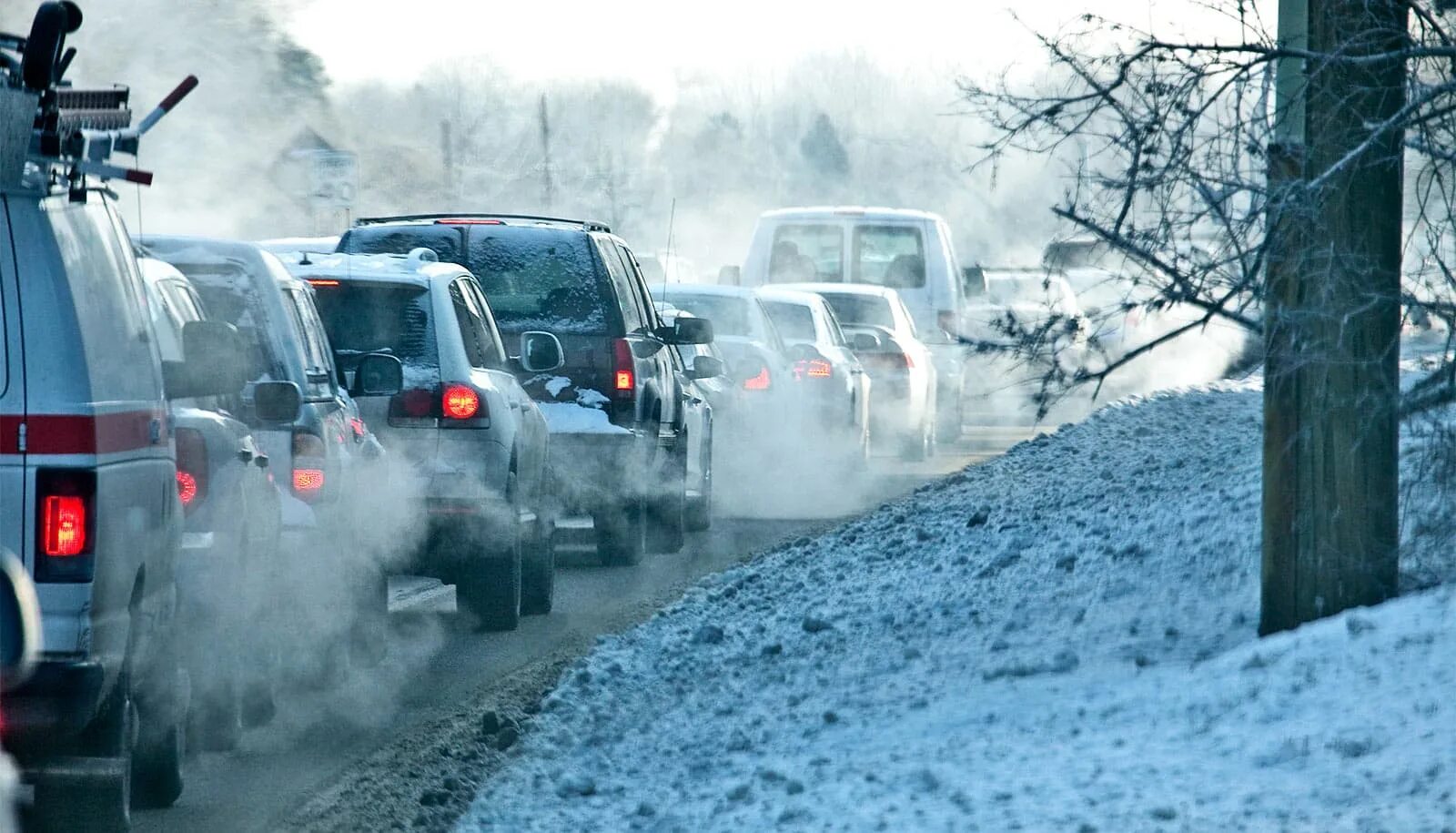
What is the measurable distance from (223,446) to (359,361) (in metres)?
2.57

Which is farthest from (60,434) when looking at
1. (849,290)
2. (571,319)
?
(849,290)

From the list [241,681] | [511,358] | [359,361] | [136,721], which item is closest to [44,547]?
[136,721]

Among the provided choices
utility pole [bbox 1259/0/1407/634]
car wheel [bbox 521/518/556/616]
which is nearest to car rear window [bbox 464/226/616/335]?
car wheel [bbox 521/518/556/616]

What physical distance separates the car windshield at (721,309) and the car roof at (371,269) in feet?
24.8

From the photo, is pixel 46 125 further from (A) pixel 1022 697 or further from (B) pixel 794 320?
(B) pixel 794 320

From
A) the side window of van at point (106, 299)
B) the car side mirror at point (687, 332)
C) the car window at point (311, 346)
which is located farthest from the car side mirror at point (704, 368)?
the side window of van at point (106, 299)

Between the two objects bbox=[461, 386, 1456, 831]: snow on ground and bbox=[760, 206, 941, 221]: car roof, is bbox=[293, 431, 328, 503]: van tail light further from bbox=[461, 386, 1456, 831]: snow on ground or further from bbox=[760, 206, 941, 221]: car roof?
bbox=[760, 206, 941, 221]: car roof

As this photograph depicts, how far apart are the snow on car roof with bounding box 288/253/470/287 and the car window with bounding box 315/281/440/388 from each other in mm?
37

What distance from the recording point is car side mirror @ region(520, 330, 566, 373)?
11812 millimetres

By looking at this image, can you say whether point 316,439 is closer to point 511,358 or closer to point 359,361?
point 359,361

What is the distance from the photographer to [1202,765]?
5.98 metres

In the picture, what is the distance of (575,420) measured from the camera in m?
12.4

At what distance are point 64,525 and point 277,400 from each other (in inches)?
106

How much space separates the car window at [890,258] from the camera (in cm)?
2483
